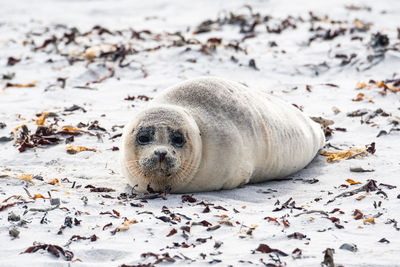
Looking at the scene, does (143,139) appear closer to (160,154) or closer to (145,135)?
(145,135)

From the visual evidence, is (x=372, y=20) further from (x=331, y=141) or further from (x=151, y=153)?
(x=151, y=153)

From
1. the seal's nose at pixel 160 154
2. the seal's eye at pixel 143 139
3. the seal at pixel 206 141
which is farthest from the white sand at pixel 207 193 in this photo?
the seal's eye at pixel 143 139

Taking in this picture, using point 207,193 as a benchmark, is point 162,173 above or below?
above

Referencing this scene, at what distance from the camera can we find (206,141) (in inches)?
163

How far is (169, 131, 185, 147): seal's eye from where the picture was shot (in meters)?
3.99

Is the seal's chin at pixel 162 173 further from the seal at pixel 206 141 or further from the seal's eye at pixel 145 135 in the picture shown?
the seal's eye at pixel 145 135

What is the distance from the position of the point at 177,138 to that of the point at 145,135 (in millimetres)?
211

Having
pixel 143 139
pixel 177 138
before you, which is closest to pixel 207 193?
pixel 177 138

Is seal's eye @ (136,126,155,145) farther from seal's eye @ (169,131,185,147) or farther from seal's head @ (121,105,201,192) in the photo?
seal's eye @ (169,131,185,147)

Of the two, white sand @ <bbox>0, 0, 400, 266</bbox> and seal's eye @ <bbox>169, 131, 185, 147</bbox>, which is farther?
seal's eye @ <bbox>169, 131, 185, 147</bbox>

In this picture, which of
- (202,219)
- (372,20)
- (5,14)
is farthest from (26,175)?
(5,14)

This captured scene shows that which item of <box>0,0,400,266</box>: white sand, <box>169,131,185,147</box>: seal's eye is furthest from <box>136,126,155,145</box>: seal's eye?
<box>0,0,400,266</box>: white sand

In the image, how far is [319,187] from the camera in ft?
14.3

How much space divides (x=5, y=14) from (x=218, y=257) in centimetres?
1187
